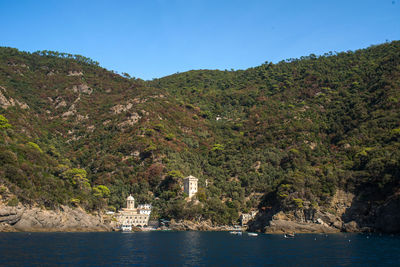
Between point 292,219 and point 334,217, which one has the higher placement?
point 334,217

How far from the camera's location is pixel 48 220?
275 feet

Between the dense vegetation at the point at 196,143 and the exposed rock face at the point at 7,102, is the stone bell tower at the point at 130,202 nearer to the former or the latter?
the dense vegetation at the point at 196,143

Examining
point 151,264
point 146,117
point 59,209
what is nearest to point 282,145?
point 146,117

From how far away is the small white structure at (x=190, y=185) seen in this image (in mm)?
122000

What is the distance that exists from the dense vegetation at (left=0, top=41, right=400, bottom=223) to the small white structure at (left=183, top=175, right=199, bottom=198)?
2.77 metres

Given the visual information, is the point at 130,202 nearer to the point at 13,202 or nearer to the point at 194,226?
the point at 194,226

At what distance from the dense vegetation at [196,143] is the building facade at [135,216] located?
2.95 meters

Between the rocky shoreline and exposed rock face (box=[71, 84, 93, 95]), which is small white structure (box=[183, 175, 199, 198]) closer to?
the rocky shoreline

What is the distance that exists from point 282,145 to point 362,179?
161 ft

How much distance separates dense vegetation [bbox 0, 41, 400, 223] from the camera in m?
101

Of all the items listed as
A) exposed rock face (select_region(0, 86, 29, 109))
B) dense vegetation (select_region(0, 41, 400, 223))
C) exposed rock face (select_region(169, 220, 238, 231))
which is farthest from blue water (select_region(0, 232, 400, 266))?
exposed rock face (select_region(0, 86, 29, 109))

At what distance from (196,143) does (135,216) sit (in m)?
53.4

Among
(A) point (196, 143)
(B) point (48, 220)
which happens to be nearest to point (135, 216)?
(B) point (48, 220)

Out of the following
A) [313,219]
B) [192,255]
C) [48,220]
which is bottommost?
[192,255]
